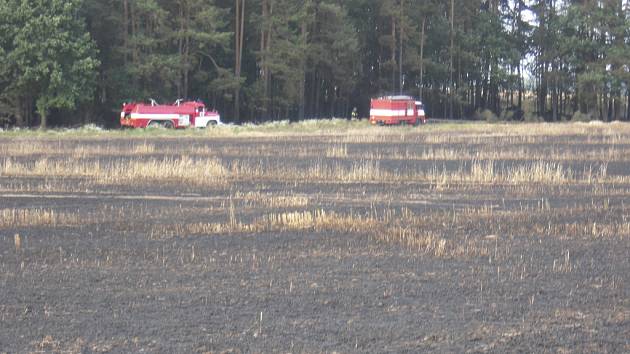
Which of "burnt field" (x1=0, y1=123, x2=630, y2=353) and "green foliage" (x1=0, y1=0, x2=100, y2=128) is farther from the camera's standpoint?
"green foliage" (x1=0, y1=0, x2=100, y2=128)

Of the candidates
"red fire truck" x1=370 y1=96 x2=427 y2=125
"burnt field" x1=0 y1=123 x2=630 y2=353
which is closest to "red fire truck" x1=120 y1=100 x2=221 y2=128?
"red fire truck" x1=370 y1=96 x2=427 y2=125

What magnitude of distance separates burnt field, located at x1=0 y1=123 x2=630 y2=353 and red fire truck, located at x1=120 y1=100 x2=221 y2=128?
30.8 m

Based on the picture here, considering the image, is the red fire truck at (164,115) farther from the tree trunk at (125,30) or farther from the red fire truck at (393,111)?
the red fire truck at (393,111)

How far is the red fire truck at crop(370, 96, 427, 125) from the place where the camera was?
66188 millimetres

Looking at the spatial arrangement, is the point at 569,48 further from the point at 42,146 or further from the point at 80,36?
the point at 42,146

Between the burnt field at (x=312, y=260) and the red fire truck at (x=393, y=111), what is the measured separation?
39861 mm

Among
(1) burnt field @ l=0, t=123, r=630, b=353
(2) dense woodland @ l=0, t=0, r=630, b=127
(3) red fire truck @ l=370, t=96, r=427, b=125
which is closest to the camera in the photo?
(1) burnt field @ l=0, t=123, r=630, b=353

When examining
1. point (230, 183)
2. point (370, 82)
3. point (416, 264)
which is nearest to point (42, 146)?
point (230, 183)

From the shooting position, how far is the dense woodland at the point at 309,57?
55.2 meters

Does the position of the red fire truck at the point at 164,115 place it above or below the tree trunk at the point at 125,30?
below

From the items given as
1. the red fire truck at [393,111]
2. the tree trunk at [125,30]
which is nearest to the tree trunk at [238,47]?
the tree trunk at [125,30]

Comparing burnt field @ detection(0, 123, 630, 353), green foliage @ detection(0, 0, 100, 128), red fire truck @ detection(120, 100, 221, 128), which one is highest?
green foliage @ detection(0, 0, 100, 128)

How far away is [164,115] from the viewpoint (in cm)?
5769

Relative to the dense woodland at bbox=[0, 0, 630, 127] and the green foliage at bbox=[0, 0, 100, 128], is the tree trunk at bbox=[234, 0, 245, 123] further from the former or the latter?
the green foliage at bbox=[0, 0, 100, 128]
